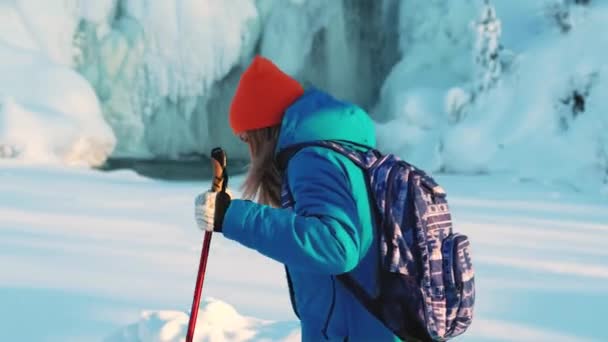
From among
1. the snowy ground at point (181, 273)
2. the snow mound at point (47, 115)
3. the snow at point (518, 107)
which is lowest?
the snow mound at point (47, 115)

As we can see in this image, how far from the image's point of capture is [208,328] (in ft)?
8.71

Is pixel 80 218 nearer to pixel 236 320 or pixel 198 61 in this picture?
pixel 236 320

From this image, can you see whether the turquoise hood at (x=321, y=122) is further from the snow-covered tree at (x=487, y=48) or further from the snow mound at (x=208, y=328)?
the snow-covered tree at (x=487, y=48)

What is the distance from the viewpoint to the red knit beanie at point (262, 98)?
1.52 meters

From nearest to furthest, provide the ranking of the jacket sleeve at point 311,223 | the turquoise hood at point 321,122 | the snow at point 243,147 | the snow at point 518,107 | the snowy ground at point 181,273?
the jacket sleeve at point 311,223 < the turquoise hood at point 321,122 < the snowy ground at point 181,273 < the snow at point 243,147 < the snow at point 518,107

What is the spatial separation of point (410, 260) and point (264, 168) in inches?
14.7

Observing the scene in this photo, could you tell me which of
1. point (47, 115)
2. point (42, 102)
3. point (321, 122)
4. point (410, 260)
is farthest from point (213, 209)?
point (42, 102)

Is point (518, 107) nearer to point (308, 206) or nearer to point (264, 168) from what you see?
point (264, 168)

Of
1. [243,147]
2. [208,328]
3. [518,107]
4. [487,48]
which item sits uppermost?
[487,48]

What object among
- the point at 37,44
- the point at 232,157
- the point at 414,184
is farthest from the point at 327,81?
the point at 414,184

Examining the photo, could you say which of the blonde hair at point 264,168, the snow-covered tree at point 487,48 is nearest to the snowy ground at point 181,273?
the blonde hair at point 264,168

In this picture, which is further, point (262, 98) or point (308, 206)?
point (262, 98)

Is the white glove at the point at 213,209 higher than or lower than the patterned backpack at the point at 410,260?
lower

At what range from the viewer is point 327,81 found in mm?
15047
